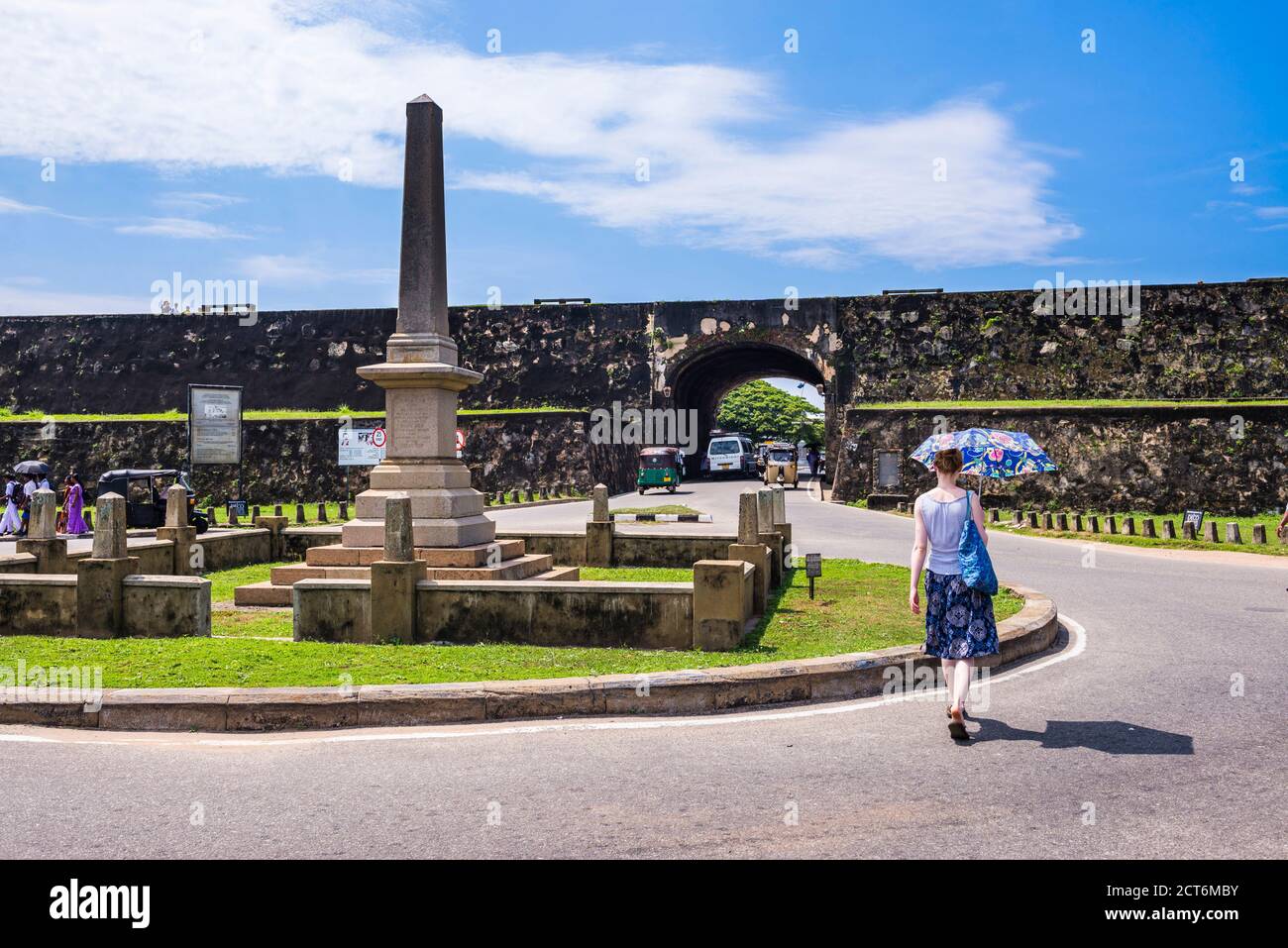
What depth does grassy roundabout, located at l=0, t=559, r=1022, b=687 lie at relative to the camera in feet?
24.7

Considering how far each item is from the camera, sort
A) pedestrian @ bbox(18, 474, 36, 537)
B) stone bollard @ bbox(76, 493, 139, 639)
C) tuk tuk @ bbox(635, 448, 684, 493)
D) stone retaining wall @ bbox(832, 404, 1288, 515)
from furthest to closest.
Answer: tuk tuk @ bbox(635, 448, 684, 493), stone retaining wall @ bbox(832, 404, 1288, 515), pedestrian @ bbox(18, 474, 36, 537), stone bollard @ bbox(76, 493, 139, 639)

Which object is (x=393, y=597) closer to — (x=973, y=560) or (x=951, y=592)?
(x=951, y=592)

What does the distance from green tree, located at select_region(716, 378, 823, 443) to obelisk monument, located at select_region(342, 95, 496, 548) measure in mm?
88487

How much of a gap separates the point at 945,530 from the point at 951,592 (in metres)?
0.39

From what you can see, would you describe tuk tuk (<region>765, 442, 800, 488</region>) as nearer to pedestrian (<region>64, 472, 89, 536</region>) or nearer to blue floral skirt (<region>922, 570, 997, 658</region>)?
pedestrian (<region>64, 472, 89, 536</region>)

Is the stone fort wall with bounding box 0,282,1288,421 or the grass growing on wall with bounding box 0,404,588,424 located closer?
the stone fort wall with bounding box 0,282,1288,421

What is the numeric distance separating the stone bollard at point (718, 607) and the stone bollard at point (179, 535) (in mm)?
8499

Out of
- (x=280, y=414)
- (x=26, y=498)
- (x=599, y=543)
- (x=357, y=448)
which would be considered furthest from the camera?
(x=280, y=414)

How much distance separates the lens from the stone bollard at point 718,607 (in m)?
8.62

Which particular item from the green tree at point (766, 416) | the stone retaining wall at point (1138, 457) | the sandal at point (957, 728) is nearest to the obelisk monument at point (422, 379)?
the sandal at point (957, 728)

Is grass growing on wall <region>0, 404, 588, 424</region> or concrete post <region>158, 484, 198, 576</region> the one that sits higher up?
grass growing on wall <region>0, 404, 588, 424</region>

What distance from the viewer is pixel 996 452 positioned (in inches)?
540

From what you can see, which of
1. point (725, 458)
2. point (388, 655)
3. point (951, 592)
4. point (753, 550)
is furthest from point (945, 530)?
point (725, 458)

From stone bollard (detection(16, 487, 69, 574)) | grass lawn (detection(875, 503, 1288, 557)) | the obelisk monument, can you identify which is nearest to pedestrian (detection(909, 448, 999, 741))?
the obelisk monument
